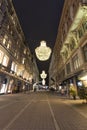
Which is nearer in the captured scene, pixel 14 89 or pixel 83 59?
pixel 83 59

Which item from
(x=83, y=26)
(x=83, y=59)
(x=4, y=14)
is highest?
(x=4, y=14)

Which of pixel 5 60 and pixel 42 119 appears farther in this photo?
pixel 5 60

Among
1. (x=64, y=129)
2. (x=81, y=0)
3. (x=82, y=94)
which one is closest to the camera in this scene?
(x=64, y=129)

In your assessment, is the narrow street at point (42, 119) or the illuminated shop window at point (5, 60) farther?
the illuminated shop window at point (5, 60)

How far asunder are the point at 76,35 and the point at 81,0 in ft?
25.0

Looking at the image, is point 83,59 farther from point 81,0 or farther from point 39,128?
point 39,128

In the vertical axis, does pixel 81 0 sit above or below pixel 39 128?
above

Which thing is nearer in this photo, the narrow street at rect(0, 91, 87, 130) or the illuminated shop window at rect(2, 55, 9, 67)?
the narrow street at rect(0, 91, 87, 130)

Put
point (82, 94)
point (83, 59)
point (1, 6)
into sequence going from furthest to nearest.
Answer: point (1, 6)
point (83, 59)
point (82, 94)

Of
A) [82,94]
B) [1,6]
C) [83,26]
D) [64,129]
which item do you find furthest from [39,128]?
[1,6]

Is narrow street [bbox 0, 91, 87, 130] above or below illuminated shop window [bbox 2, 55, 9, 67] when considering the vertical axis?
below

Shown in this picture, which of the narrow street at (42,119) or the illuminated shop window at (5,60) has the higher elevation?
the illuminated shop window at (5,60)

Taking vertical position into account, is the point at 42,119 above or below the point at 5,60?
below

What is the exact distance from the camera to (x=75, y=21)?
21.4 m
